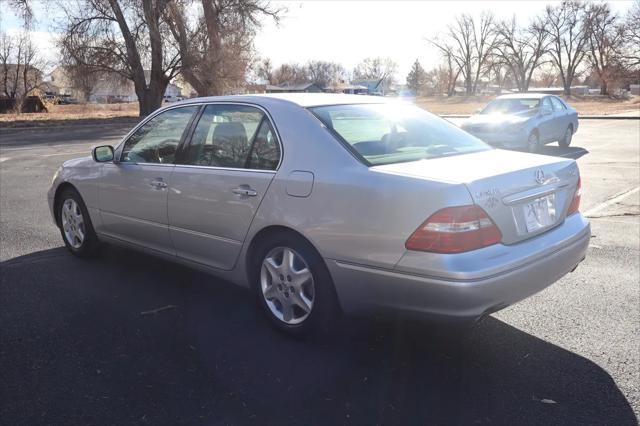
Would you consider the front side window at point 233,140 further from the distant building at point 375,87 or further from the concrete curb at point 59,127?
the distant building at point 375,87

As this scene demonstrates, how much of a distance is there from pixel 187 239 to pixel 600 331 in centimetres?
298

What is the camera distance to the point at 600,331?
3758mm

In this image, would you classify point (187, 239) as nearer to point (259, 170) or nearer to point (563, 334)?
point (259, 170)

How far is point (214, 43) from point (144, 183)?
30523 millimetres

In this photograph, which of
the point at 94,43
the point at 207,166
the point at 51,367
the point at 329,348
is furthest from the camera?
the point at 94,43

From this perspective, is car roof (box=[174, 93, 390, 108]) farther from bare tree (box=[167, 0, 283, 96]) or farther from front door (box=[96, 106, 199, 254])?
bare tree (box=[167, 0, 283, 96])

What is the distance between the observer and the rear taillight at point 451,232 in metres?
2.94

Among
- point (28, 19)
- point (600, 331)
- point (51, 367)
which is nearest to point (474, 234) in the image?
point (600, 331)

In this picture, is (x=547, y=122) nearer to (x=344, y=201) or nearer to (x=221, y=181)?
(x=221, y=181)

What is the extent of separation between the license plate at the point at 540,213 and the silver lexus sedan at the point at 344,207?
0.04 feet

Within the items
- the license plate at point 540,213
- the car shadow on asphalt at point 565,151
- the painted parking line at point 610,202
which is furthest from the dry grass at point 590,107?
the license plate at point 540,213

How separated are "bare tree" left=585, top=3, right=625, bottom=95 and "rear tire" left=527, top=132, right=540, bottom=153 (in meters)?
60.4

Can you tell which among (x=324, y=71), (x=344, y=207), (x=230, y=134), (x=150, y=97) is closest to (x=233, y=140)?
(x=230, y=134)

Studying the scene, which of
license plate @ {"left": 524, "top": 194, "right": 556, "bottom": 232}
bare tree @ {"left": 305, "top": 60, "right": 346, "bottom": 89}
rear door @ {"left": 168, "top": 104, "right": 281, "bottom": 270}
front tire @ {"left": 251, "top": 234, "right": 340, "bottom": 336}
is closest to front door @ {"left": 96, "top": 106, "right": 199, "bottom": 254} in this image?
rear door @ {"left": 168, "top": 104, "right": 281, "bottom": 270}
